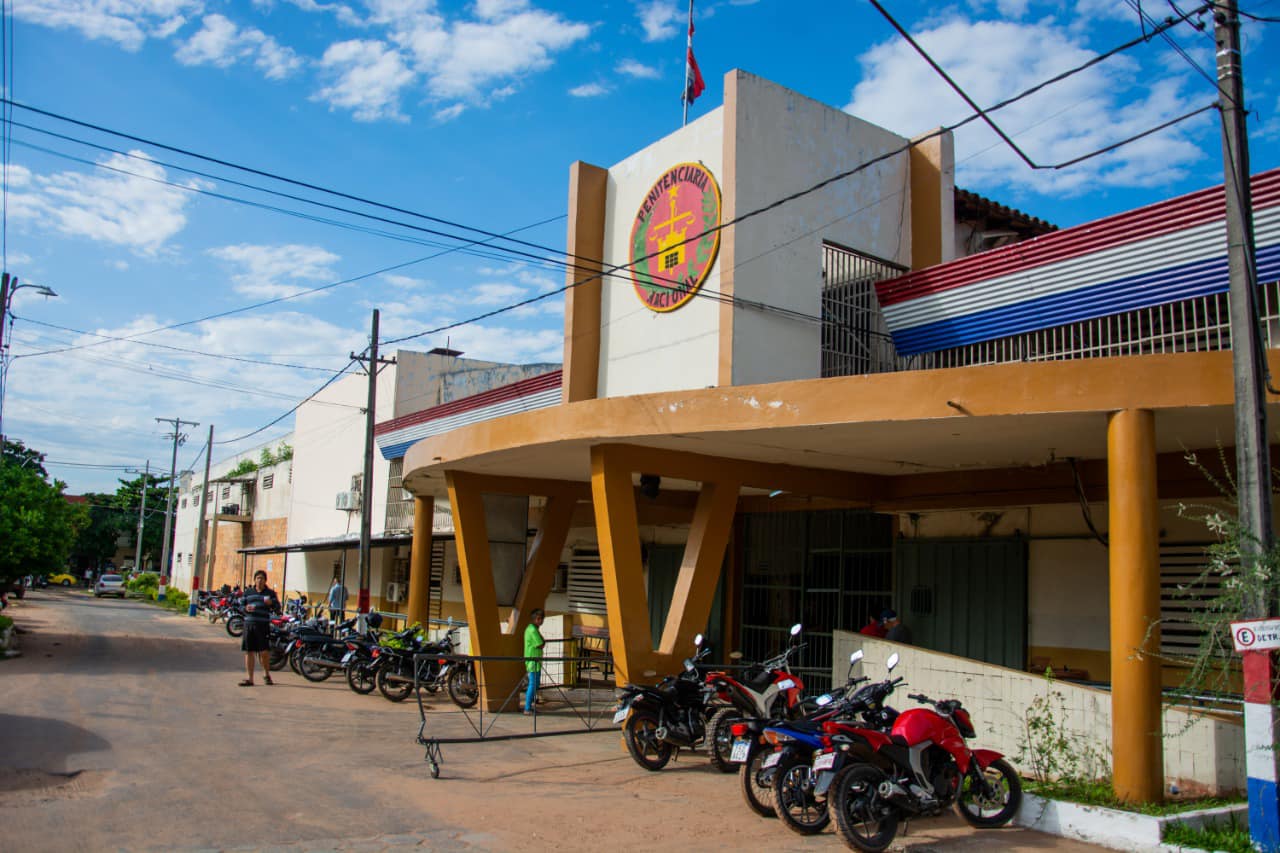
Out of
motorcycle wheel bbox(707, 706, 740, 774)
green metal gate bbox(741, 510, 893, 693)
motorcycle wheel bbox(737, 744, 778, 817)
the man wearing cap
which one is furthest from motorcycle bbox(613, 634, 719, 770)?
green metal gate bbox(741, 510, 893, 693)

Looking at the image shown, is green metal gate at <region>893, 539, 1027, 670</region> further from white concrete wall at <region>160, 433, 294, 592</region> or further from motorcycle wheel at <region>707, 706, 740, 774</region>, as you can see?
white concrete wall at <region>160, 433, 294, 592</region>

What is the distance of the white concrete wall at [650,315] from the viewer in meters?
13.9

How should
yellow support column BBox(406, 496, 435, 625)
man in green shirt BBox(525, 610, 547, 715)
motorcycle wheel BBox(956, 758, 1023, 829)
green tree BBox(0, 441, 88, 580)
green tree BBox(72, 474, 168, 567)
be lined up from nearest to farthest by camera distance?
1. motorcycle wheel BBox(956, 758, 1023, 829)
2. man in green shirt BBox(525, 610, 547, 715)
3. yellow support column BBox(406, 496, 435, 625)
4. green tree BBox(0, 441, 88, 580)
5. green tree BBox(72, 474, 168, 567)

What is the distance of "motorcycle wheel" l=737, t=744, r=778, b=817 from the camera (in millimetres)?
7480

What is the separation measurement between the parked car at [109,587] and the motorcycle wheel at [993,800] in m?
54.4

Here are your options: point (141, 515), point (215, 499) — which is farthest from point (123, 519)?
point (215, 499)

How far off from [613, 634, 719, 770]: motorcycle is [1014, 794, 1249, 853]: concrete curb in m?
3.17

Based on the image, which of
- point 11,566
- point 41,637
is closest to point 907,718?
point 11,566

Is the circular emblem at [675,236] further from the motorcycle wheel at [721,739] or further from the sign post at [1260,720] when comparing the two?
the sign post at [1260,720]

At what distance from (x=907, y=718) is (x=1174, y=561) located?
203 inches

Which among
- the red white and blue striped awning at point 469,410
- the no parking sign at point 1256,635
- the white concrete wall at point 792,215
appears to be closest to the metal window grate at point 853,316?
the white concrete wall at point 792,215

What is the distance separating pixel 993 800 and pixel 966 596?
17.7 feet

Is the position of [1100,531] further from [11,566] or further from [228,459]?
[228,459]

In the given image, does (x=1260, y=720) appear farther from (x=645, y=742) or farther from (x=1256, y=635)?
(x=645, y=742)
